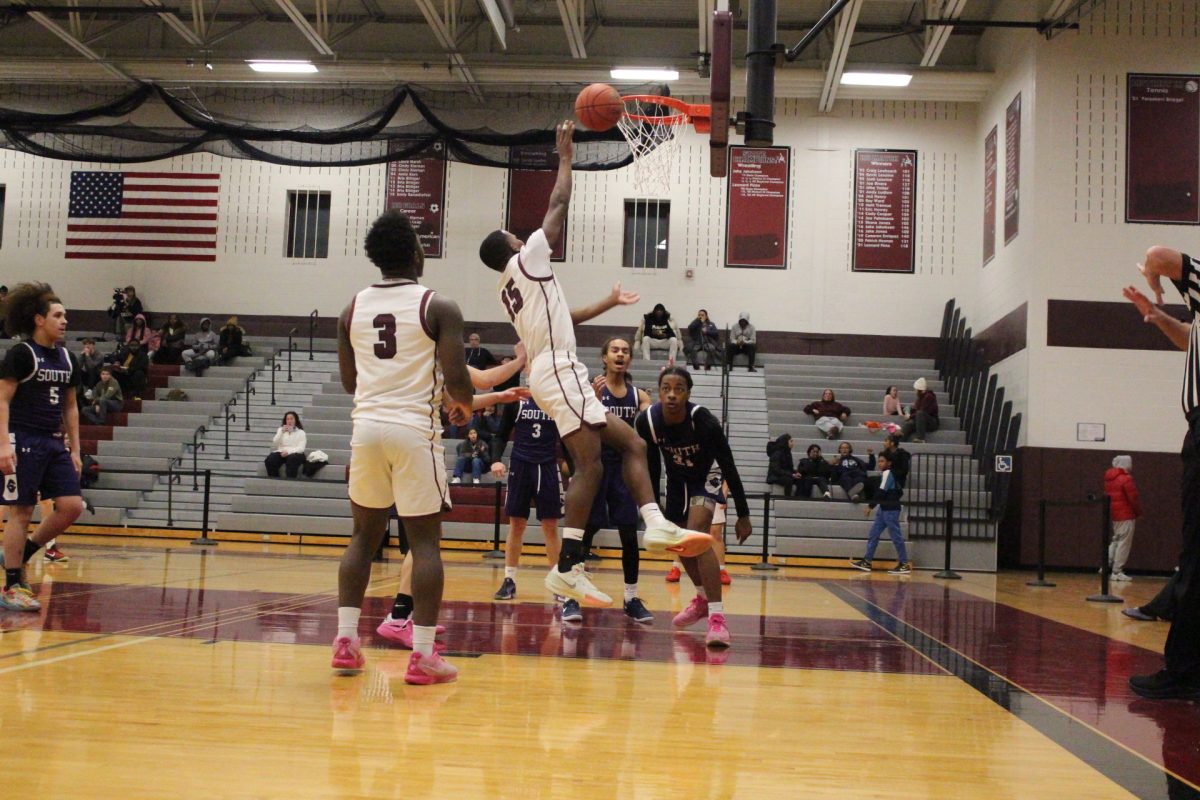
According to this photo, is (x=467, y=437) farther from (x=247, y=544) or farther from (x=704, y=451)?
(x=704, y=451)

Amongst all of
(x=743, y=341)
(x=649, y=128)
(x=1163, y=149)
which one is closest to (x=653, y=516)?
(x=649, y=128)

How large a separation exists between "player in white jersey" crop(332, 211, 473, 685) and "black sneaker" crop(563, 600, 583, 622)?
214 cm

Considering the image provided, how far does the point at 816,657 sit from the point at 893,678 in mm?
654

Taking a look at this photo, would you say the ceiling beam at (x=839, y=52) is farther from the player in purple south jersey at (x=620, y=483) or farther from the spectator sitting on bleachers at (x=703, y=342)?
the player in purple south jersey at (x=620, y=483)

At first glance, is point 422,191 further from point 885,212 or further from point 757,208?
point 885,212

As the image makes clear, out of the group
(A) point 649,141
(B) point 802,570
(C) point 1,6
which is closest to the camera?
(A) point 649,141

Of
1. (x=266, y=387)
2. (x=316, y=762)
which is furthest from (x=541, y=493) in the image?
(x=266, y=387)

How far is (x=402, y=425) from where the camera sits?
4.47 m

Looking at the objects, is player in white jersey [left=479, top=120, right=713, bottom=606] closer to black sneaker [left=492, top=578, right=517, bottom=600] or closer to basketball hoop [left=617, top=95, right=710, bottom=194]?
black sneaker [left=492, top=578, right=517, bottom=600]

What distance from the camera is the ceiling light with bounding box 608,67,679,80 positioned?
19703 millimetres

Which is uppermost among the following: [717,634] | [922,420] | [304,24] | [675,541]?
[304,24]

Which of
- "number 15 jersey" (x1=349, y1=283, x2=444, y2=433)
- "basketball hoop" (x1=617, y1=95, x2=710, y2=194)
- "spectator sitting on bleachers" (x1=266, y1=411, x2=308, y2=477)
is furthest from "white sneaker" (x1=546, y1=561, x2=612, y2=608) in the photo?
"spectator sitting on bleachers" (x1=266, y1=411, x2=308, y2=477)

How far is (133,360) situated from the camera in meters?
20.0

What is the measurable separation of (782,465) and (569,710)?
13006 mm
